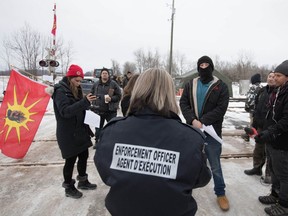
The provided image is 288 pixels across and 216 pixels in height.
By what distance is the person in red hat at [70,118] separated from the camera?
2881 mm

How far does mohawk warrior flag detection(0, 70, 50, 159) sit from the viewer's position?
4.27m

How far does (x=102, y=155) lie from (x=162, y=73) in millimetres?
631

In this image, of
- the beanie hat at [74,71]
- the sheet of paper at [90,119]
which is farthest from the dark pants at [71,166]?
the beanie hat at [74,71]

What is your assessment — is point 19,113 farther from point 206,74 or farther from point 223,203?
point 223,203

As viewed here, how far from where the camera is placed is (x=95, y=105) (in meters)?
5.10

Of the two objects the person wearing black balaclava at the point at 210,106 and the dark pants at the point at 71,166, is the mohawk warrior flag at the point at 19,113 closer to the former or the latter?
the dark pants at the point at 71,166

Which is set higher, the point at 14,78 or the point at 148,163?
the point at 14,78

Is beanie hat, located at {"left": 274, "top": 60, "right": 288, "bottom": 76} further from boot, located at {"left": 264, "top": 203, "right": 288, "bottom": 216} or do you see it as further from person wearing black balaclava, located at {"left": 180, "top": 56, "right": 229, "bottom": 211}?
boot, located at {"left": 264, "top": 203, "right": 288, "bottom": 216}

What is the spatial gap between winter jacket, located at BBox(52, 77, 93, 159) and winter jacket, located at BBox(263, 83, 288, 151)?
2.28 m

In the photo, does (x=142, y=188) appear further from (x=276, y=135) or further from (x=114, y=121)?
(x=276, y=135)

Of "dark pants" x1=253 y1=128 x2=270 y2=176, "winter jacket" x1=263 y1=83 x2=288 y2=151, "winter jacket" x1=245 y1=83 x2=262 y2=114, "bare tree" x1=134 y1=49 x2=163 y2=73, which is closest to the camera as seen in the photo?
"winter jacket" x1=263 y1=83 x2=288 y2=151

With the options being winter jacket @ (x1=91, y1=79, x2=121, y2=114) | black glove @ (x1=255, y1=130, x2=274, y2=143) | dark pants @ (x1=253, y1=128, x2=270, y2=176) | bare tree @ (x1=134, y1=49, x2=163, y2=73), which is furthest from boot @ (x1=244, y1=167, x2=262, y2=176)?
bare tree @ (x1=134, y1=49, x2=163, y2=73)

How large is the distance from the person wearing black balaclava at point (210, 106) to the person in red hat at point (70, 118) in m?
1.37

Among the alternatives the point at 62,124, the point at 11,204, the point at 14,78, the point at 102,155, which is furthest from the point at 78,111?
the point at 14,78
